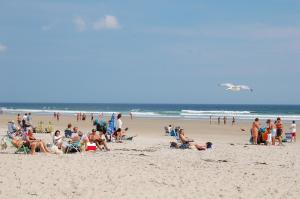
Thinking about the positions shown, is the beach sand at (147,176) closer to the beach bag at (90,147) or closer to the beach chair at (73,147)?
the beach chair at (73,147)

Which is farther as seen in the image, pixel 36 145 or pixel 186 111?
pixel 186 111

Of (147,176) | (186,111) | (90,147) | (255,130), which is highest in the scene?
(186,111)

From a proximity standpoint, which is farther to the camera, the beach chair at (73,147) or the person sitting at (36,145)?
the beach chair at (73,147)

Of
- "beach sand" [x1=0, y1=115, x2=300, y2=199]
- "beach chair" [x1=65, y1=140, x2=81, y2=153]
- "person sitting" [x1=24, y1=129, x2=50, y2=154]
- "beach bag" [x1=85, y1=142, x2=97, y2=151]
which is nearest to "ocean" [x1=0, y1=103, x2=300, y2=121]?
"beach bag" [x1=85, y1=142, x2=97, y2=151]

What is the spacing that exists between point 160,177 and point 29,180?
249 centimetres

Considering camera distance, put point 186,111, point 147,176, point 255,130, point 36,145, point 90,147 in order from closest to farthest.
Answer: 1. point 147,176
2. point 36,145
3. point 90,147
4. point 255,130
5. point 186,111

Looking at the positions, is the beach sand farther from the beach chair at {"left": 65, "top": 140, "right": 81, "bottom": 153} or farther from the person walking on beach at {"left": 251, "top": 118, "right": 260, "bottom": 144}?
the person walking on beach at {"left": 251, "top": 118, "right": 260, "bottom": 144}

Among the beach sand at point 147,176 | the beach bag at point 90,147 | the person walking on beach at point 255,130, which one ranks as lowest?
the beach sand at point 147,176

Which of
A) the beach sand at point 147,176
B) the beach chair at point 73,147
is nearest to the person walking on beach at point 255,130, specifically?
the beach sand at point 147,176

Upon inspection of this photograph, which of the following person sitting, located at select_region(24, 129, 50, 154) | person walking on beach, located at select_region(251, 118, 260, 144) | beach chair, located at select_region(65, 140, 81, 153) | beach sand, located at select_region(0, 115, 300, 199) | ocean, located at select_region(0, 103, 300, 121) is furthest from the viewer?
ocean, located at select_region(0, 103, 300, 121)

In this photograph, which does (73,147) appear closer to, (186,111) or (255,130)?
(255,130)

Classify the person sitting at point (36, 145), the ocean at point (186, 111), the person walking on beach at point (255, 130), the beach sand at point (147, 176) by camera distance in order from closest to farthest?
1. the beach sand at point (147, 176)
2. the person sitting at point (36, 145)
3. the person walking on beach at point (255, 130)
4. the ocean at point (186, 111)

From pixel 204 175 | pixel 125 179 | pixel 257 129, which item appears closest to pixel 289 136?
pixel 257 129

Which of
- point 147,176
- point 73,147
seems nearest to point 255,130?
point 73,147
